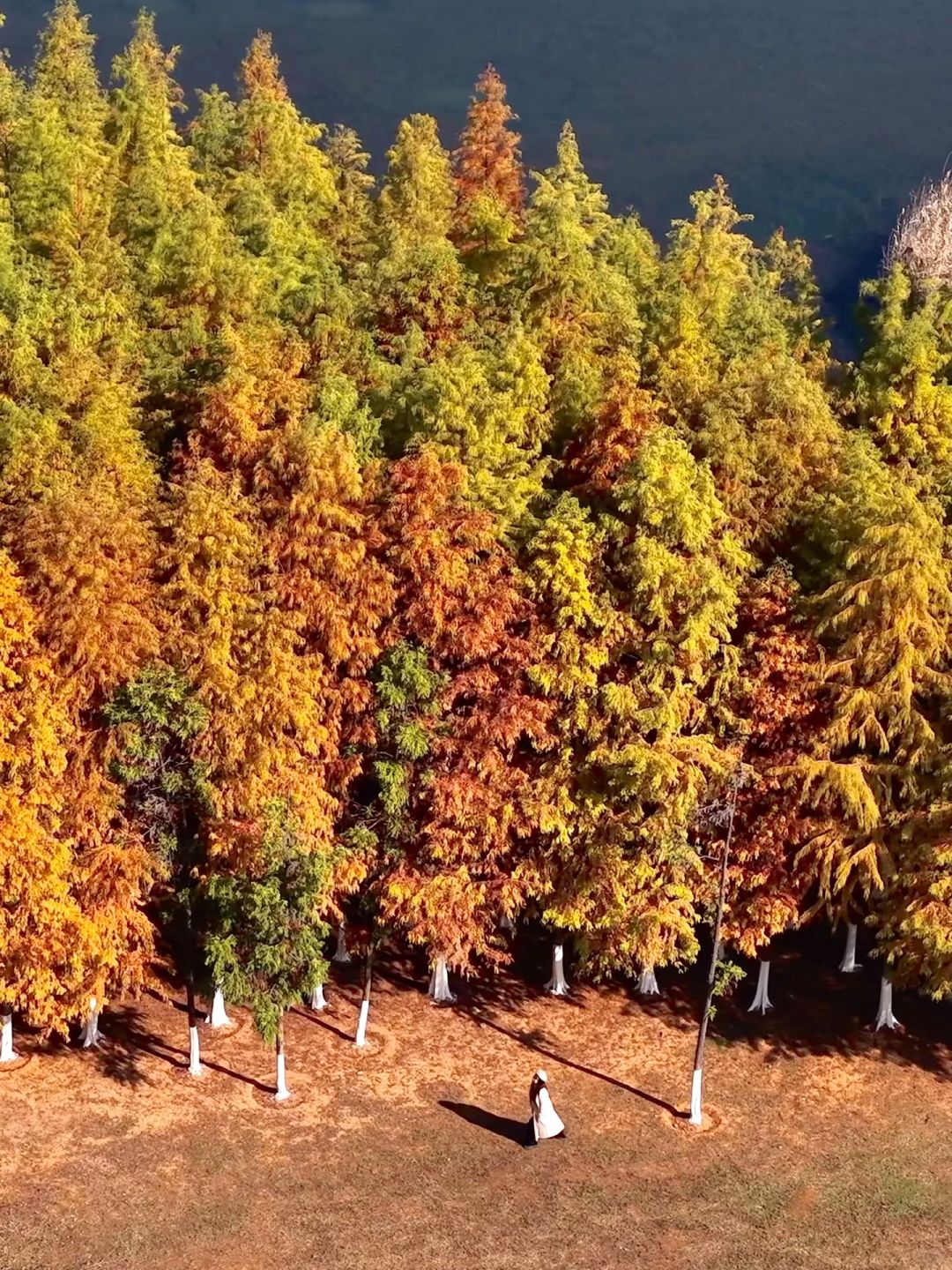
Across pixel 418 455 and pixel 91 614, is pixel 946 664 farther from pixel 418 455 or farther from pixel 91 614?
pixel 91 614

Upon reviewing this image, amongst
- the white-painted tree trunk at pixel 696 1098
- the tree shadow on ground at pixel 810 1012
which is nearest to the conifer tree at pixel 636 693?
the white-painted tree trunk at pixel 696 1098

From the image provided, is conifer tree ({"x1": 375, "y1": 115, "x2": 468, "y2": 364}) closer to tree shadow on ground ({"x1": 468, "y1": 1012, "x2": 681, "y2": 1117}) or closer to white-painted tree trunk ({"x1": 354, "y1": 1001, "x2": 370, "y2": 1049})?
white-painted tree trunk ({"x1": 354, "y1": 1001, "x2": 370, "y2": 1049})

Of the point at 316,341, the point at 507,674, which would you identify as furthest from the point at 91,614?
the point at 316,341

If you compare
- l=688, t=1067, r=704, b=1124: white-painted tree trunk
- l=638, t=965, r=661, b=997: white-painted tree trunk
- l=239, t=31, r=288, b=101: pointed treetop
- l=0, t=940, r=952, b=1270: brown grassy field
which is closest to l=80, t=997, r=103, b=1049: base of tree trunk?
l=0, t=940, r=952, b=1270: brown grassy field

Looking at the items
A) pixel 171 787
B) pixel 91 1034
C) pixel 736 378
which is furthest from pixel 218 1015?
pixel 736 378

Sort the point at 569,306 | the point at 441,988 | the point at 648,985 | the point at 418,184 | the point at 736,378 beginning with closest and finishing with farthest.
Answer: the point at 441,988 < the point at 648,985 < the point at 736,378 < the point at 569,306 < the point at 418,184

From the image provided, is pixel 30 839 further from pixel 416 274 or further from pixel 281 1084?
pixel 416 274

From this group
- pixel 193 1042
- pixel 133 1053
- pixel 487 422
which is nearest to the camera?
pixel 193 1042
